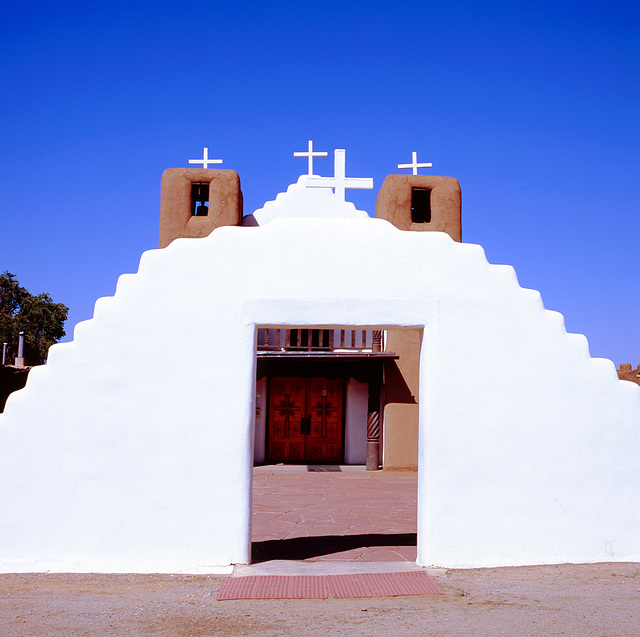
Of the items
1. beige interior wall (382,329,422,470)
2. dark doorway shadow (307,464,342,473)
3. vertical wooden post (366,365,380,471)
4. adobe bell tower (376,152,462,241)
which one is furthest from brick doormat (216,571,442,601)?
adobe bell tower (376,152,462,241)

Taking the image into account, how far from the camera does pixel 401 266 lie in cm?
662

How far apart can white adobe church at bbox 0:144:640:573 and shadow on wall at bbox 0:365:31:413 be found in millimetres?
14875

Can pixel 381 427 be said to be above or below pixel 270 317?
below

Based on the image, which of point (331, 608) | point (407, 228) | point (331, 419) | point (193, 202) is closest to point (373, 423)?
point (331, 419)

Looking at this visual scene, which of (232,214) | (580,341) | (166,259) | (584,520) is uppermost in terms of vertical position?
(232,214)

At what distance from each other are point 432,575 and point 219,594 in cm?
195

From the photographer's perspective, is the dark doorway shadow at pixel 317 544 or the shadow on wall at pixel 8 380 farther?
the shadow on wall at pixel 8 380

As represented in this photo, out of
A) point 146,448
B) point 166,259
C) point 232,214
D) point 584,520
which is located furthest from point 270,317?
point 232,214

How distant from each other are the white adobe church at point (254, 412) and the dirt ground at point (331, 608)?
0.35 meters

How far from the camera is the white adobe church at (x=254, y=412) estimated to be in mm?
6180

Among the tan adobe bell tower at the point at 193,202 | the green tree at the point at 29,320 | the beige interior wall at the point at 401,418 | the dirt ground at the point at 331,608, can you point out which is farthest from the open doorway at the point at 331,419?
the green tree at the point at 29,320

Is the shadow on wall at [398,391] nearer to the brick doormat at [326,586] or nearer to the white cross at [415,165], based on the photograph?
the white cross at [415,165]

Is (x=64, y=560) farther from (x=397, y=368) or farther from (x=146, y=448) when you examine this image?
(x=397, y=368)

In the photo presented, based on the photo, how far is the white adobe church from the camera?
6.18 metres
